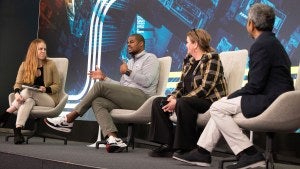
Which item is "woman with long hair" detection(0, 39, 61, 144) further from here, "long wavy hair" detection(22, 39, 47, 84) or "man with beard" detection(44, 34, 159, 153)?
"man with beard" detection(44, 34, 159, 153)

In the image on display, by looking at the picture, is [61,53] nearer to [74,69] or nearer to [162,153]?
[74,69]

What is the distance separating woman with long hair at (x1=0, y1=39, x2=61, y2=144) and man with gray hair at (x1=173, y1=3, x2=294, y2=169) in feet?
8.69

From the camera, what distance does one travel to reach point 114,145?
15.4 ft

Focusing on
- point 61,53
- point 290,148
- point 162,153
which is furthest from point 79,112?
point 61,53

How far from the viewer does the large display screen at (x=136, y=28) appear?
510 cm

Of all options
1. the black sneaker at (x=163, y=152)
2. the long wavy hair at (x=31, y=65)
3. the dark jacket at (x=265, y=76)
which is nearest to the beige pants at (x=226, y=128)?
the dark jacket at (x=265, y=76)

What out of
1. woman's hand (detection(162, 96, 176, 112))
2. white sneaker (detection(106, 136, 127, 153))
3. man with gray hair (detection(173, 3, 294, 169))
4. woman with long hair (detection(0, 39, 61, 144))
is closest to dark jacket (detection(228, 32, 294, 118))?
man with gray hair (detection(173, 3, 294, 169))

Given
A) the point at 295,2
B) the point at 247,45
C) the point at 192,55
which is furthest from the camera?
the point at 247,45

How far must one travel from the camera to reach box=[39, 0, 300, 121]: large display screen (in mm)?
5098

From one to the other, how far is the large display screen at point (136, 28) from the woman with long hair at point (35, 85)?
0.96 meters

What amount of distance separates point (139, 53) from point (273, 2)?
142cm

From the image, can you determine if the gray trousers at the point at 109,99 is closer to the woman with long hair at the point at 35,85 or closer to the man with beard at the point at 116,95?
the man with beard at the point at 116,95

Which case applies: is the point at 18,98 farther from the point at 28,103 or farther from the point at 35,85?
the point at 35,85

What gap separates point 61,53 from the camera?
24.2 ft
